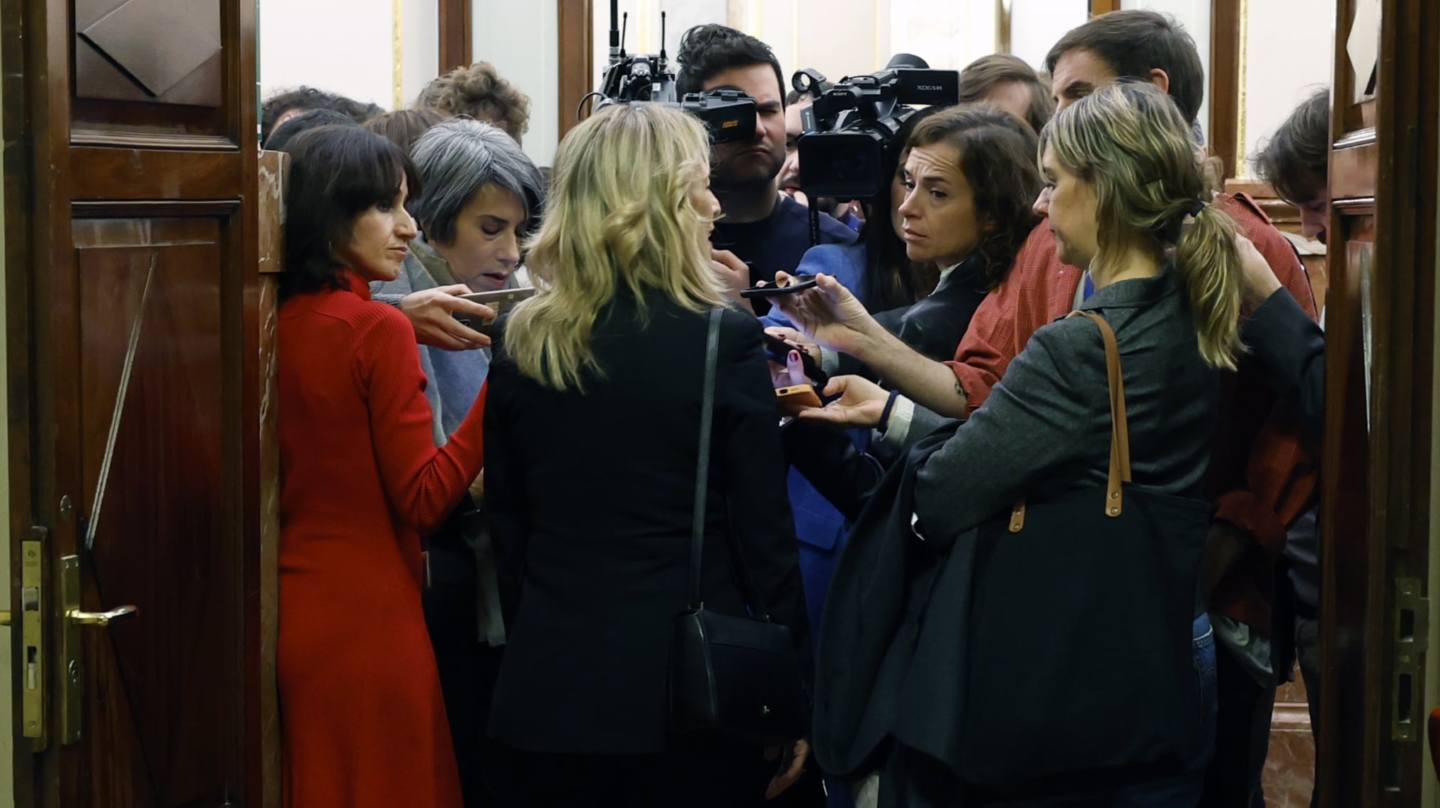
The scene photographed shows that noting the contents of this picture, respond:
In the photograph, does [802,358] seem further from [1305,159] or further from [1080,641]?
[1305,159]

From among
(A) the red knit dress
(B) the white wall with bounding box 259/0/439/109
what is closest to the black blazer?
(A) the red knit dress

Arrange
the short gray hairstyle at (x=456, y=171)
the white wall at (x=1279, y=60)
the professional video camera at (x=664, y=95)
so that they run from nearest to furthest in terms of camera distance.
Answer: the short gray hairstyle at (x=456, y=171) < the professional video camera at (x=664, y=95) < the white wall at (x=1279, y=60)

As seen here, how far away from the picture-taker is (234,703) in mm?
1899

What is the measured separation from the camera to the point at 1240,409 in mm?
2188

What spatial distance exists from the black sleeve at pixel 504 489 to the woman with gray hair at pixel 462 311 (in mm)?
224

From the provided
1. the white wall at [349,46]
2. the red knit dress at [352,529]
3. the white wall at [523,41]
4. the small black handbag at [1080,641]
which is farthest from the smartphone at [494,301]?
the white wall at [523,41]

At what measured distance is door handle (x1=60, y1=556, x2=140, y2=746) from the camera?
1.49m

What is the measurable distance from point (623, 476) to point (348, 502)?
1.35 ft

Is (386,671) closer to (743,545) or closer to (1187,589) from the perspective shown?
(743,545)

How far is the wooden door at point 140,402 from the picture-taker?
148 cm

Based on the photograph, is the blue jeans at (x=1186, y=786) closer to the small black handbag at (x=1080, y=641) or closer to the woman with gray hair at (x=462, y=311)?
the small black handbag at (x=1080, y=641)

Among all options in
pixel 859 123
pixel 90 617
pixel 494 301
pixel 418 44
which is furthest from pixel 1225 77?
pixel 90 617

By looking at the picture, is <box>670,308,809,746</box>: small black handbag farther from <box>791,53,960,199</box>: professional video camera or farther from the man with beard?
the man with beard

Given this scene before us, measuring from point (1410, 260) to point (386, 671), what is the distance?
4.30ft
